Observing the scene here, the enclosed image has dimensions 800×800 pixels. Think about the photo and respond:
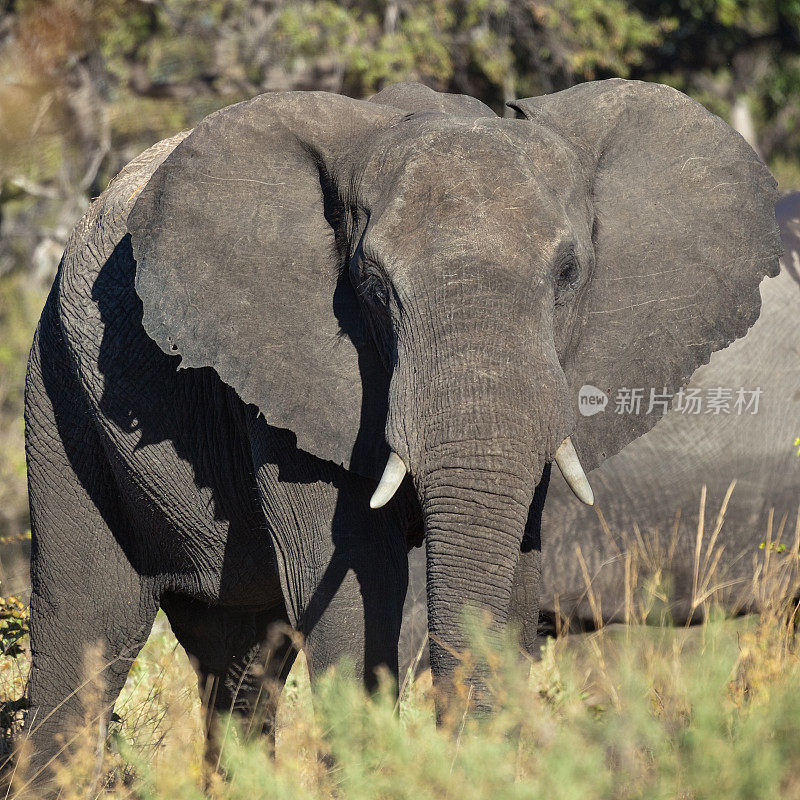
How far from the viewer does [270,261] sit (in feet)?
11.1

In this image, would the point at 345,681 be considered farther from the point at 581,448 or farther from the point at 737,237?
the point at 737,237

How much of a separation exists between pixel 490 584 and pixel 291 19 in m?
7.79

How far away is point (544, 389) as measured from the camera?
2.87 m

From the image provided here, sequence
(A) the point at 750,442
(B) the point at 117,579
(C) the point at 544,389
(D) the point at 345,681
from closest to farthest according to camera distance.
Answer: (C) the point at 544,389 < (D) the point at 345,681 < (B) the point at 117,579 < (A) the point at 750,442

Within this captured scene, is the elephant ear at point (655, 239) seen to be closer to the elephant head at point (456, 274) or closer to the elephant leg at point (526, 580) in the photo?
the elephant head at point (456, 274)

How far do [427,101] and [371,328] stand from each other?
28.8 inches

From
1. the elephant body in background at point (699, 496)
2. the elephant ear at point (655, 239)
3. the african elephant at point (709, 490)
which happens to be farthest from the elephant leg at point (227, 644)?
the elephant ear at point (655, 239)

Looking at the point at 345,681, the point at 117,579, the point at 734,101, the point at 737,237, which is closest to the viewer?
the point at 345,681

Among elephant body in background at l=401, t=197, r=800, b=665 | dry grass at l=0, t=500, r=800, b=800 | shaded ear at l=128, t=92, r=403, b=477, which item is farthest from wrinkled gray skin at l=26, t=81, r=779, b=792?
elephant body in background at l=401, t=197, r=800, b=665

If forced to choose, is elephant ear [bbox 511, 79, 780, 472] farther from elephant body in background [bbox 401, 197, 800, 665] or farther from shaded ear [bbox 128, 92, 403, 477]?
elephant body in background [bbox 401, 197, 800, 665]

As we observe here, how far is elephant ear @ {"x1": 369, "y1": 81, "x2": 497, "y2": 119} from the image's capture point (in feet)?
11.6

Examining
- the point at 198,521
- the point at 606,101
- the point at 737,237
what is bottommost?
the point at 198,521

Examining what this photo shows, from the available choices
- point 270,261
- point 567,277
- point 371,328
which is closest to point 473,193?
point 567,277

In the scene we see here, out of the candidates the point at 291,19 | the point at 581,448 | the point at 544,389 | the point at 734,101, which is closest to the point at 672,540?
the point at 581,448
